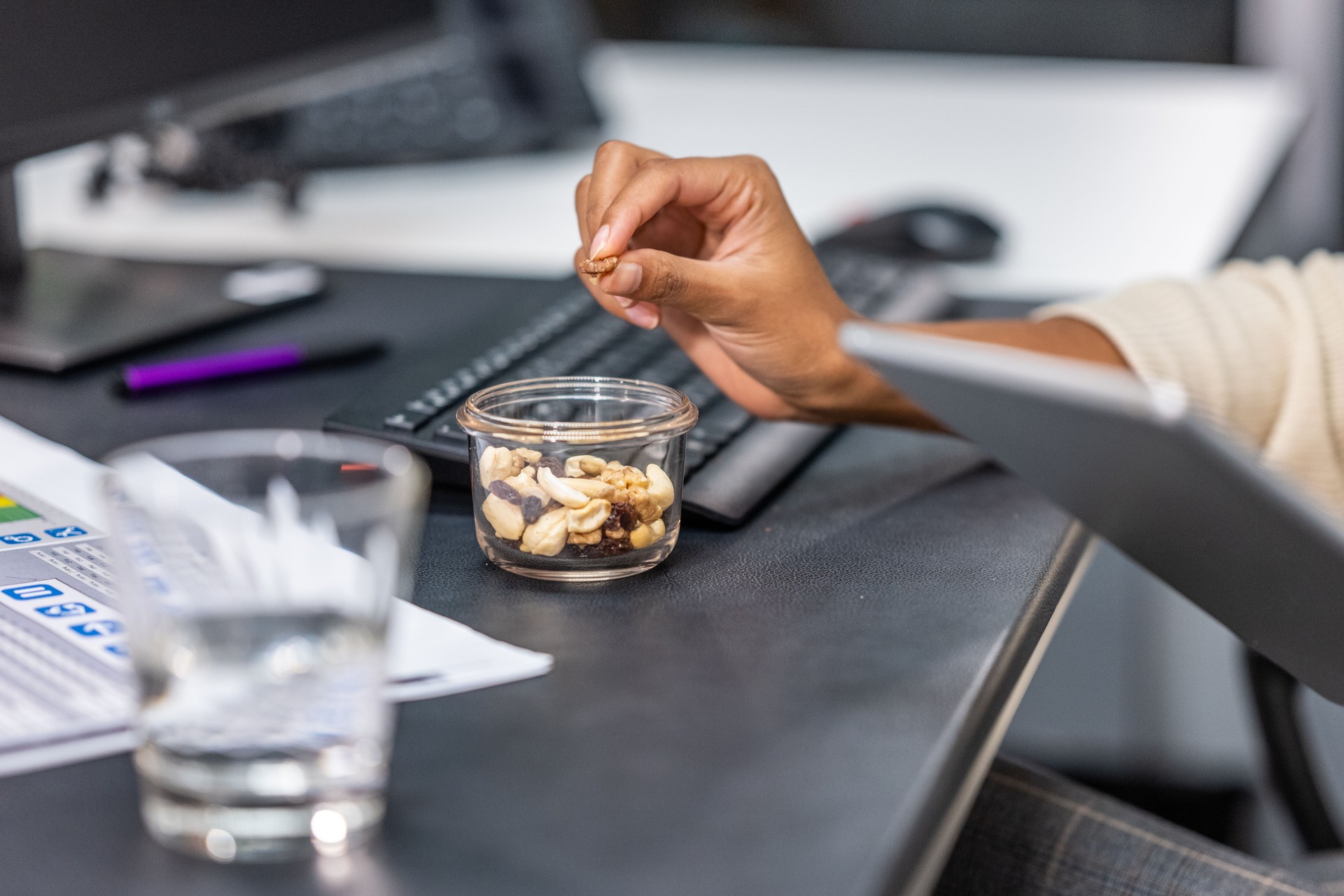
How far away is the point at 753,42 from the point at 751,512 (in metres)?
1.74

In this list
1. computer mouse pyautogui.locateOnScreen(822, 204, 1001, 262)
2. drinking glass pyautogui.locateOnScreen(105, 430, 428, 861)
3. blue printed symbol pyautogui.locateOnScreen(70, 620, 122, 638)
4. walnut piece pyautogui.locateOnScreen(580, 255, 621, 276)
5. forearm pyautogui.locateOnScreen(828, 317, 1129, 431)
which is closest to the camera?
drinking glass pyautogui.locateOnScreen(105, 430, 428, 861)

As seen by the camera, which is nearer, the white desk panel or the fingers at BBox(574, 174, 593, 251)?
the fingers at BBox(574, 174, 593, 251)

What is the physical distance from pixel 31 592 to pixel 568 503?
184 mm

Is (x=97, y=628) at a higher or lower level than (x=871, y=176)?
higher

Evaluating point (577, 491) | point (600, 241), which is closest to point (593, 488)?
point (577, 491)

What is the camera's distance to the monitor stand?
78 cm

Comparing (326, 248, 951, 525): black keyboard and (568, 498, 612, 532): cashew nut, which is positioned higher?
(568, 498, 612, 532): cashew nut

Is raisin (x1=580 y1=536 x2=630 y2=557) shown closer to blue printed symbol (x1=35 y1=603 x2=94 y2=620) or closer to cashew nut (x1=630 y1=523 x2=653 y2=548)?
A: cashew nut (x1=630 y1=523 x2=653 y2=548)

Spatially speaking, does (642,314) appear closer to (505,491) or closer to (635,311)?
(635,311)

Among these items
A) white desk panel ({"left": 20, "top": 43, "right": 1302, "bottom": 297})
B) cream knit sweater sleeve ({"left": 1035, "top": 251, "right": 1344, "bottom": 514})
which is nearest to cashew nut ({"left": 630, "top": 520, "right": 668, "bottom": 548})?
cream knit sweater sleeve ({"left": 1035, "top": 251, "right": 1344, "bottom": 514})

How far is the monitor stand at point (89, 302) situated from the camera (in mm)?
777

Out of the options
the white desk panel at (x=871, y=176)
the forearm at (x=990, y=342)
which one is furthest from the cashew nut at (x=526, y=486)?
the white desk panel at (x=871, y=176)

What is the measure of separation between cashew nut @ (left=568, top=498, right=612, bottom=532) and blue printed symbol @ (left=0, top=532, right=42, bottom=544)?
7.9 inches

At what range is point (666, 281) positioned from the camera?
55cm
